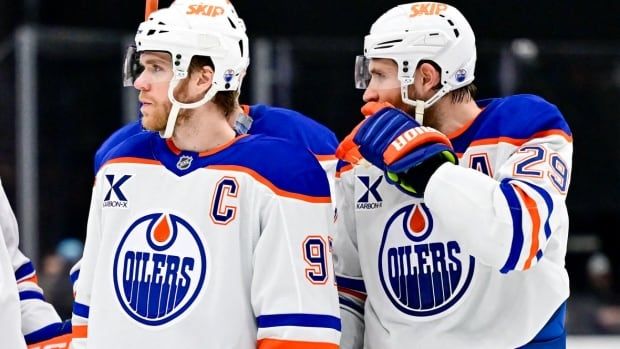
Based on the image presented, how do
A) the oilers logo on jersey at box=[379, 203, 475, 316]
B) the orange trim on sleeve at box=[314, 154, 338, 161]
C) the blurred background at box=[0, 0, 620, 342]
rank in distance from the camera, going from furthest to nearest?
1. the blurred background at box=[0, 0, 620, 342]
2. the orange trim on sleeve at box=[314, 154, 338, 161]
3. the oilers logo on jersey at box=[379, 203, 475, 316]

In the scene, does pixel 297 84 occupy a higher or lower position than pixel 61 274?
higher

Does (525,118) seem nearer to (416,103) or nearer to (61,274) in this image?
(416,103)

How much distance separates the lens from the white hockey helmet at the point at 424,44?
2.80 metres

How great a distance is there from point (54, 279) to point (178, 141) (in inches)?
135

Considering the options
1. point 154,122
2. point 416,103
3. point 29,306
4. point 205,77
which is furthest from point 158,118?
point 29,306

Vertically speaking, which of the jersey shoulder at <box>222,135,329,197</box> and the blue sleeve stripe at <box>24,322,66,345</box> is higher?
the jersey shoulder at <box>222,135,329,197</box>

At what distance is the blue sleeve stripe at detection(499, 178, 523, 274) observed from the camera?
2.56 m

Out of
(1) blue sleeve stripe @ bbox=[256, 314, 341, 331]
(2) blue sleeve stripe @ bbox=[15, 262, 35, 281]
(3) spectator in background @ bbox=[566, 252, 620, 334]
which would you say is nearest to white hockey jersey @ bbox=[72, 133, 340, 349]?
(1) blue sleeve stripe @ bbox=[256, 314, 341, 331]

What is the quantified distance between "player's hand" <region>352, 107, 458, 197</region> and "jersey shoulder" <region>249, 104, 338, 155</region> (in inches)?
13.0

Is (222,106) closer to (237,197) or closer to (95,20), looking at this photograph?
(237,197)

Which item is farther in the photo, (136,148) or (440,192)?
(136,148)

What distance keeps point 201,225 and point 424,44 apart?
22.7 inches

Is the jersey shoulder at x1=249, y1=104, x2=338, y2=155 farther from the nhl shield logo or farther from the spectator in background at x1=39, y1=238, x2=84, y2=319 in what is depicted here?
the spectator in background at x1=39, y1=238, x2=84, y2=319

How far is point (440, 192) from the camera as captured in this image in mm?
2598
